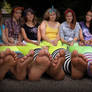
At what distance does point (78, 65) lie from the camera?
115 cm

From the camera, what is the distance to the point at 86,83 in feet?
3.84

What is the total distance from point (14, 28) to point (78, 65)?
793 mm

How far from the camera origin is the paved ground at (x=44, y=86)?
1113 millimetres

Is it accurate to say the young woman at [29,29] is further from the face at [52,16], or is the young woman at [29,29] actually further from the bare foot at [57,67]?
the bare foot at [57,67]

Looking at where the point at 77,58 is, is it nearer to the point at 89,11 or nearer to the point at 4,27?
the point at 4,27

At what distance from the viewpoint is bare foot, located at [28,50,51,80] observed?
3.63ft

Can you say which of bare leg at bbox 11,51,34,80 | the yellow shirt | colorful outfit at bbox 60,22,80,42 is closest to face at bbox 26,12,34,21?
the yellow shirt

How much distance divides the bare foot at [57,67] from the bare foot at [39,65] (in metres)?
0.04

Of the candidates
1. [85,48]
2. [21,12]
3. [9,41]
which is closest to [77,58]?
[85,48]

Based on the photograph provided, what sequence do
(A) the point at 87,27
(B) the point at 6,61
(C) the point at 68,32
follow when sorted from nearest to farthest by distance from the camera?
(B) the point at 6,61
(C) the point at 68,32
(A) the point at 87,27

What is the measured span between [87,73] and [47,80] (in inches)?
10.0

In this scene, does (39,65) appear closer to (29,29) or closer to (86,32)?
(29,29)

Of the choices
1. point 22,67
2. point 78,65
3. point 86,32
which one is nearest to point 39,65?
point 22,67

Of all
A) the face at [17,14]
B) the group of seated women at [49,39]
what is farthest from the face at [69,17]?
the face at [17,14]
